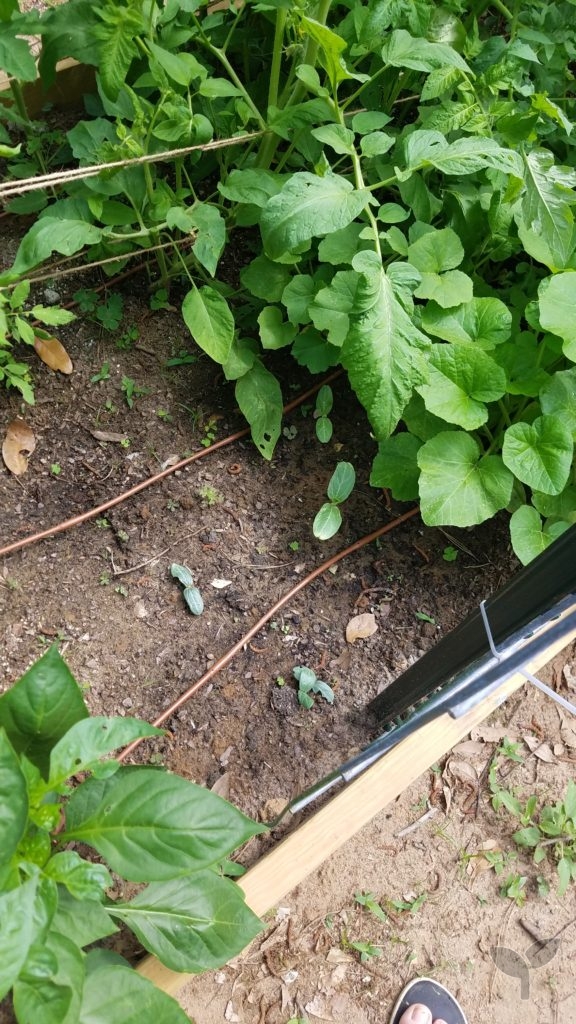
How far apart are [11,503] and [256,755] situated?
0.84m

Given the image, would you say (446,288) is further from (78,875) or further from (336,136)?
(78,875)

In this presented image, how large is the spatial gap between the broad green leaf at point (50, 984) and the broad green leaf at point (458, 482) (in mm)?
1039

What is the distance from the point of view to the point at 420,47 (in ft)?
4.99

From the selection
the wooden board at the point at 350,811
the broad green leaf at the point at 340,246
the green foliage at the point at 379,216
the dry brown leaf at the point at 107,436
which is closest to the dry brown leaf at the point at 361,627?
the green foliage at the point at 379,216

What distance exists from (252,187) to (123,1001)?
1.60 metres

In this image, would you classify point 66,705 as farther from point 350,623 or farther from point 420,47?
point 420,47

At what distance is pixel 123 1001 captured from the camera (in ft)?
3.50

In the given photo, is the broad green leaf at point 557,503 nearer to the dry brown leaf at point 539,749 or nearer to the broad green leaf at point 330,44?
the dry brown leaf at point 539,749

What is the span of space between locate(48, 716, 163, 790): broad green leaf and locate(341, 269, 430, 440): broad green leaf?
0.73 metres

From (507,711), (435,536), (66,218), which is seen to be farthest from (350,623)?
(66,218)

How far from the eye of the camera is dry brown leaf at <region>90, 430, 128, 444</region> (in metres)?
1.86

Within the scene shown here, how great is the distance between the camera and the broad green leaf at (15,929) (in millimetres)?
845

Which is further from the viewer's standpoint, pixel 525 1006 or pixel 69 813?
pixel 525 1006

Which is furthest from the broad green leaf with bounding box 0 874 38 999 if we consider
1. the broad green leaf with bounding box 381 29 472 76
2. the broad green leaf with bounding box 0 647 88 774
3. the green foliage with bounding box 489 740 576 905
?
the broad green leaf with bounding box 381 29 472 76
